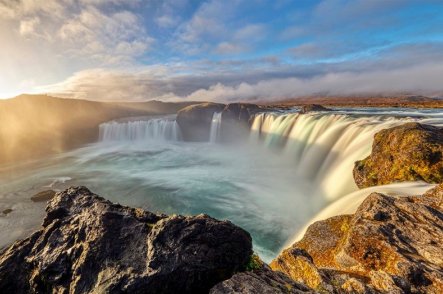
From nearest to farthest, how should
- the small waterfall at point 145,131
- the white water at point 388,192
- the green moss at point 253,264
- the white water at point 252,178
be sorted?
the green moss at point 253,264 < the white water at point 388,192 < the white water at point 252,178 < the small waterfall at point 145,131

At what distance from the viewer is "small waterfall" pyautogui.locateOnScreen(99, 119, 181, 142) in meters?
70.5

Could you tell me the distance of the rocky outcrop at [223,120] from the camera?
57.4m

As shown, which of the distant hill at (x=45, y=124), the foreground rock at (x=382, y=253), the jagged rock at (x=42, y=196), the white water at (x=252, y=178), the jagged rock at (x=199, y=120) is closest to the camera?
the foreground rock at (x=382, y=253)

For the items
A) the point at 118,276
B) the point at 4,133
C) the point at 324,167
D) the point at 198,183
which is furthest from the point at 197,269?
the point at 4,133

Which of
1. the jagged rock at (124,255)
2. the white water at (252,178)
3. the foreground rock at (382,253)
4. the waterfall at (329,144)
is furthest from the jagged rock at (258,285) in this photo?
the waterfall at (329,144)

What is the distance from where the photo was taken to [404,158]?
1434cm

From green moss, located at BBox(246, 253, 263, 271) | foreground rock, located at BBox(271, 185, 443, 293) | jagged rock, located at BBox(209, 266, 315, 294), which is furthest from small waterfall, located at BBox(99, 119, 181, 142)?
jagged rock, located at BBox(209, 266, 315, 294)

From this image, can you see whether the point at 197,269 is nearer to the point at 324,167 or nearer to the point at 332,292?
the point at 332,292

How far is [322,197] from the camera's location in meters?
22.2

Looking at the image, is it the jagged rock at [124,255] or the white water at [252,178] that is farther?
the white water at [252,178]

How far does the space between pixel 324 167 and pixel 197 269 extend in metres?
24.0

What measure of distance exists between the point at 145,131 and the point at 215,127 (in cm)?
2301

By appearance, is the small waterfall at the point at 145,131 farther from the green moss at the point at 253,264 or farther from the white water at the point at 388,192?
the green moss at the point at 253,264

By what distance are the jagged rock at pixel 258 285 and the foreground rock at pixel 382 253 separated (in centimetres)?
161
